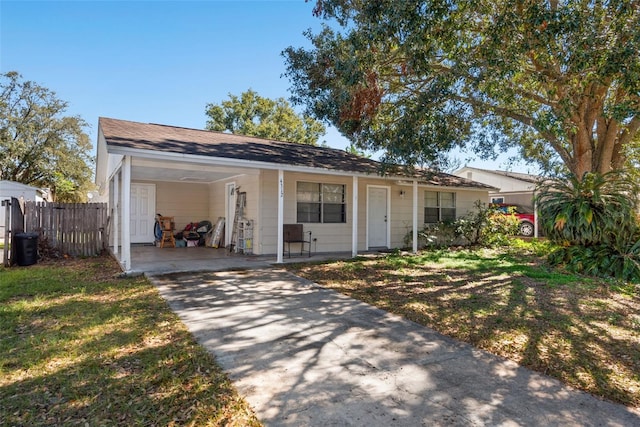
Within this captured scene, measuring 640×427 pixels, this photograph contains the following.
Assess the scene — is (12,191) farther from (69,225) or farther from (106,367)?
(106,367)

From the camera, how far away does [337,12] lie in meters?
7.84

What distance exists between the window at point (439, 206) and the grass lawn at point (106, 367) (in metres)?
9.72

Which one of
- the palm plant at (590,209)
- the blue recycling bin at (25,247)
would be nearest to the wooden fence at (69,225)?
the blue recycling bin at (25,247)

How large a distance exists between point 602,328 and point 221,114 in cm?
2748

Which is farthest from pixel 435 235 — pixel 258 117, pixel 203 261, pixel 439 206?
pixel 258 117

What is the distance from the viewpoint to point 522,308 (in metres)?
5.11

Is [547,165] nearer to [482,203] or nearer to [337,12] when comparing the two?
[482,203]

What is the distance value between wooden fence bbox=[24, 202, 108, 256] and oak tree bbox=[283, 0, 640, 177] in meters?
6.52

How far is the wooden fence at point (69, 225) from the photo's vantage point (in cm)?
916

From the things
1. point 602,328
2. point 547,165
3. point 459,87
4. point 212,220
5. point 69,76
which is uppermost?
point 69,76

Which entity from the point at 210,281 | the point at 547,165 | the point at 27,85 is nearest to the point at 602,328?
the point at 210,281

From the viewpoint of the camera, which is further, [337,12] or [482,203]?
[482,203]

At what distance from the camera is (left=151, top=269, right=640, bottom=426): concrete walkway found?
2.42 meters

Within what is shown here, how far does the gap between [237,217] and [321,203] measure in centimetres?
253
